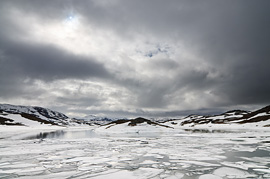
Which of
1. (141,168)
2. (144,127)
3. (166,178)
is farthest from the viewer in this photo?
(144,127)

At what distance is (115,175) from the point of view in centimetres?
655

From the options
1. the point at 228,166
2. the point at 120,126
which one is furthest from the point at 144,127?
the point at 228,166

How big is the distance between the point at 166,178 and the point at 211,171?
7.31 ft

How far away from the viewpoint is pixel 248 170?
23.5 ft

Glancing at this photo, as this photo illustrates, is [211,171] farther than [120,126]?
No

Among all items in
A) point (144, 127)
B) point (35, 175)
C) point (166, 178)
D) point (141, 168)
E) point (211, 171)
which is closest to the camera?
point (166, 178)

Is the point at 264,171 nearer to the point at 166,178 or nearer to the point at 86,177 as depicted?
the point at 166,178

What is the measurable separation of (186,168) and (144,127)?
42.8 metres

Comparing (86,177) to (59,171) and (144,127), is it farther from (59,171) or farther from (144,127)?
(144,127)

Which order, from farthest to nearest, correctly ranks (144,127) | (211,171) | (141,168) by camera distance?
(144,127), (141,168), (211,171)

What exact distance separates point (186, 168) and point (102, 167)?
3749 millimetres

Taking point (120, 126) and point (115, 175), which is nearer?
point (115, 175)

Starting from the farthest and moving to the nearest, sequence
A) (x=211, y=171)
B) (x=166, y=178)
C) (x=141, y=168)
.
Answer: (x=141, y=168)
(x=211, y=171)
(x=166, y=178)

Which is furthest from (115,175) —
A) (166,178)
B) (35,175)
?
(35,175)
